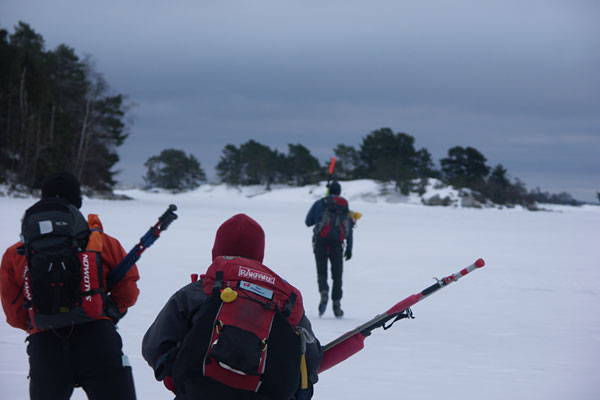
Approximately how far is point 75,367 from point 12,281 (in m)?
0.57

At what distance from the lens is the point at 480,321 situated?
26.5 feet

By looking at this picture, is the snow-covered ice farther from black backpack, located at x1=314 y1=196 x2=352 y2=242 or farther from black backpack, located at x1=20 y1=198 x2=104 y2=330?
black backpack, located at x1=20 y1=198 x2=104 y2=330

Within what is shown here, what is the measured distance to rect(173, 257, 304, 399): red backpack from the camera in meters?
2.10

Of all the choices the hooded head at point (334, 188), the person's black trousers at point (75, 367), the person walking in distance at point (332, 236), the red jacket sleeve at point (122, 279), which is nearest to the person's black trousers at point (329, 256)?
the person walking in distance at point (332, 236)

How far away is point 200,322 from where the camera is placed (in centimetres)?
214

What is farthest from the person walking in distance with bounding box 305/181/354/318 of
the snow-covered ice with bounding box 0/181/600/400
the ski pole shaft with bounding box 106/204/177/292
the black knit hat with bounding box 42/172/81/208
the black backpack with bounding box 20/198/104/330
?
the black backpack with bounding box 20/198/104/330

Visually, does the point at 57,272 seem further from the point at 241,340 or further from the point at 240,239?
the point at 241,340

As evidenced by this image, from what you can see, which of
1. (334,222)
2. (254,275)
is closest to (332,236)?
(334,222)

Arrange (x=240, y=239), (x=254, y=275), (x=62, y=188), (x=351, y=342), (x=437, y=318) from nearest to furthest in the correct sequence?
(x=254, y=275), (x=240, y=239), (x=351, y=342), (x=62, y=188), (x=437, y=318)

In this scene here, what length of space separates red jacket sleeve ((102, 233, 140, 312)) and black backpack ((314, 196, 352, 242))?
5129 millimetres

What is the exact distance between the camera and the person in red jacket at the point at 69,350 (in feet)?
9.04

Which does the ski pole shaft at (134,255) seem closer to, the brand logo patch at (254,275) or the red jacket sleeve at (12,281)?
the red jacket sleeve at (12,281)

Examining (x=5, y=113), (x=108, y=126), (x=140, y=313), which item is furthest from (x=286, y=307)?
(x=108, y=126)

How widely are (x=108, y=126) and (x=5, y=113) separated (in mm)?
9169
